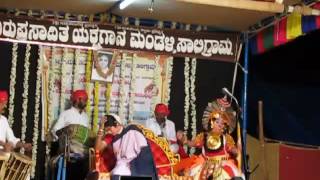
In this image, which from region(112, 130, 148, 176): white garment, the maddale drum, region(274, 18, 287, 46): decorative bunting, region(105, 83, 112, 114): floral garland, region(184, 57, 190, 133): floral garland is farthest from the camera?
region(184, 57, 190, 133): floral garland

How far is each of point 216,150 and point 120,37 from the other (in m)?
1.99

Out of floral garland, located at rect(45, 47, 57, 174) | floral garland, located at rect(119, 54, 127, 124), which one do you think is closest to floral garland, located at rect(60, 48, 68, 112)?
floral garland, located at rect(45, 47, 57, 174)

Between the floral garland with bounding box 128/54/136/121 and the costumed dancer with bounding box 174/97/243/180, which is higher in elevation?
the floral garland with bounding box 128/54/136/121

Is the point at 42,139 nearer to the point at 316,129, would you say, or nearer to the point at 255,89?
the point at 255,89

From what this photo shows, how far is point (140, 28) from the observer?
333 inches

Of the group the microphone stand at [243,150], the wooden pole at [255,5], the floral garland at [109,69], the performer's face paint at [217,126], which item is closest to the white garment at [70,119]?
the floral garland at [109,69]

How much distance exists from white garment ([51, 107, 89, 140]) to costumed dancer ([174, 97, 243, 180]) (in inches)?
52.3

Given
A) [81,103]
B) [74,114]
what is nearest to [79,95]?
[81,103]

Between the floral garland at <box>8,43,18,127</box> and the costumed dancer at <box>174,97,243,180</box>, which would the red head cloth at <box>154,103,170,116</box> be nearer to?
the costumed dancer at <box>174,97,243,180</box>

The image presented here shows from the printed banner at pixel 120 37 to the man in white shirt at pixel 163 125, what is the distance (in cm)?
82

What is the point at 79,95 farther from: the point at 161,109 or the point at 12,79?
the point at 161,109

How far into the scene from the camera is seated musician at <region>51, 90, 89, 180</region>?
7.53 metres

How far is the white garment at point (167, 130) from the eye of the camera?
26.9 ft

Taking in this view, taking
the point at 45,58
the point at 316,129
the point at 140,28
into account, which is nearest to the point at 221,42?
the point at 140,28
